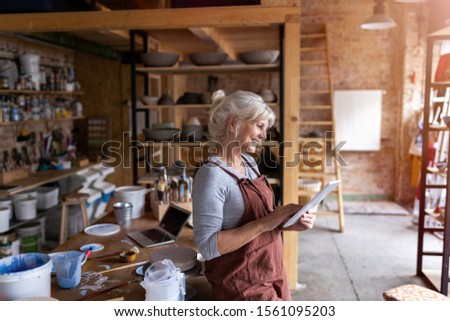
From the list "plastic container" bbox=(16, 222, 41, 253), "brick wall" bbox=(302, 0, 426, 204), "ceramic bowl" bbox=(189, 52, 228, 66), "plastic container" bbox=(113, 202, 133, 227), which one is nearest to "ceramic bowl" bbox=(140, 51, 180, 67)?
"ceramic bowl" bbox=(189, 52, 228, 66)

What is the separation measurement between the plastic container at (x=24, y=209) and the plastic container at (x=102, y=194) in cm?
123

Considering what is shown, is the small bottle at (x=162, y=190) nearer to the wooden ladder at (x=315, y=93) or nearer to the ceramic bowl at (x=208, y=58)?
the ceramic bowl at (x=208, y=58)

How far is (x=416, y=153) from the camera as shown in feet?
21.1

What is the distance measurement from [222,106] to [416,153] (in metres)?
5.54

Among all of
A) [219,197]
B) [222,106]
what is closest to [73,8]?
[222,106]

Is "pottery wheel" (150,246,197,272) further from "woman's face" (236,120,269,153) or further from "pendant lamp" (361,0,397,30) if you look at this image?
"pendant lamp" (361,0,397,30)

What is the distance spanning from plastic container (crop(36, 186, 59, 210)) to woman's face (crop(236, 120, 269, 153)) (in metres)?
3.77

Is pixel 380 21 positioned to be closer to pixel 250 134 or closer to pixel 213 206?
pixel 250 134

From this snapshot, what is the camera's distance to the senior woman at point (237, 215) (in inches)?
62.9

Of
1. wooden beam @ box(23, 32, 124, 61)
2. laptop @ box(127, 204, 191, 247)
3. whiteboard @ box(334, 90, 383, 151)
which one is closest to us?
laptop @ box(127, 204, 191, 247)

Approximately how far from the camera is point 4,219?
408cm

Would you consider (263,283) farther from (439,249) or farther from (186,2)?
(439,249)

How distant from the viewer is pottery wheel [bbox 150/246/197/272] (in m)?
1.97

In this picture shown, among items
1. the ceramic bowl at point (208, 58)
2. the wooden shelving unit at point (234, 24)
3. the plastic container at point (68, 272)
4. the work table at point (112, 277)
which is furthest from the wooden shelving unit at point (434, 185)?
the plastic container at point (68, 272)
